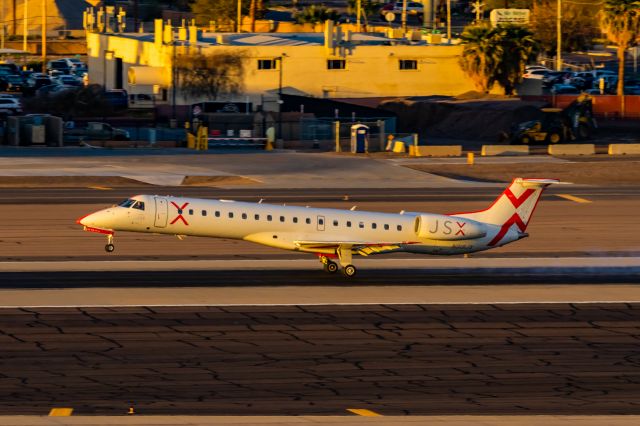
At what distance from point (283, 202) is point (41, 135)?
86.1 feet

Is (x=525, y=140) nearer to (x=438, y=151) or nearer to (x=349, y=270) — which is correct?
(x=438, y=151)

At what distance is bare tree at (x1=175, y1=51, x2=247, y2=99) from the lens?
96375 millimetres

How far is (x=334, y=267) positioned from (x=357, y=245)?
61.8 inches

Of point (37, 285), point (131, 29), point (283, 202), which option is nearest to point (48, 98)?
point (283, 202)

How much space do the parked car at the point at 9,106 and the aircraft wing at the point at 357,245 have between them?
56.6 meters

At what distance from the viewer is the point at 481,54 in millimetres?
97625

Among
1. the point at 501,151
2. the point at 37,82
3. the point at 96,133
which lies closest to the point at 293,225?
the point at 501,151

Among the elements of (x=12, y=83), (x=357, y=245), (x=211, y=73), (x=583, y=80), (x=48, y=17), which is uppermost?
(x=48, y=17)

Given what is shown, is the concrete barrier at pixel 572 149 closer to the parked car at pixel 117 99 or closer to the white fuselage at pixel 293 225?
the parked car at pixel 117 99

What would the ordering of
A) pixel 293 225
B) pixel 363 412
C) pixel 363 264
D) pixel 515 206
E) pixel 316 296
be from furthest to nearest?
pixel 363 264
pixel 515 206
pixel 293 225
pixel 316 296
pixel 363 412

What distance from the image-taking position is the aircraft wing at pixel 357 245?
37.7 m

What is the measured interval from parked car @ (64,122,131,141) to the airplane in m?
42.9

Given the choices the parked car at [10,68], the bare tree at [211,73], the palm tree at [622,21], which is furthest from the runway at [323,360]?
the parked car at [10,68]

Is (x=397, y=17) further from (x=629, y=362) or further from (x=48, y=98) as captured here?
(x=629, y=362)
